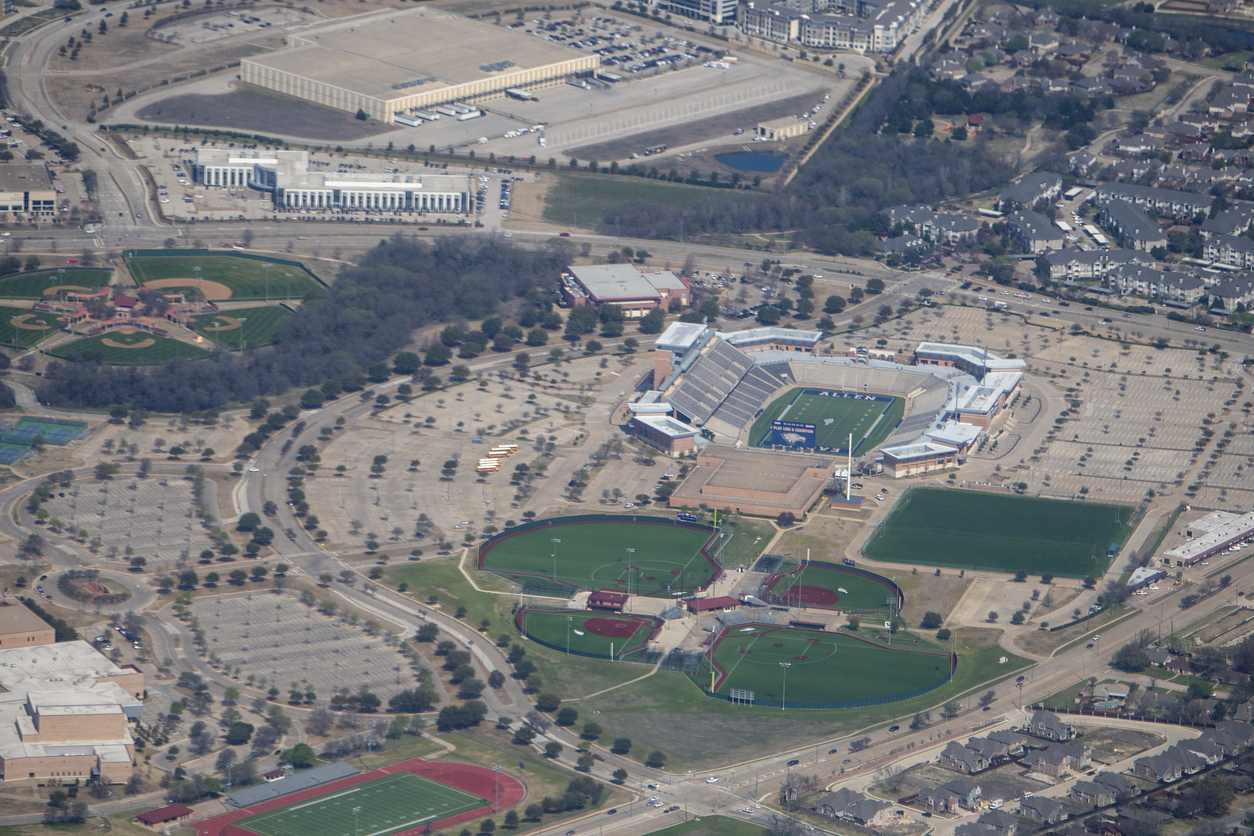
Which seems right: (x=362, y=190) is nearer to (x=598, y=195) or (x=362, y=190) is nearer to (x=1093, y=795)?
(x=598, y=195)

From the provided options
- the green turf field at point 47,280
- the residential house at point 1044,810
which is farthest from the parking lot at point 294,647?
the green turf field at point 47,280

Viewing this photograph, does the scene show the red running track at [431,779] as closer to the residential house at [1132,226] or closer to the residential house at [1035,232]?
the residential house at [1035,232]

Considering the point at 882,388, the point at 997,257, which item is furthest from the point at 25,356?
the point at 997,257

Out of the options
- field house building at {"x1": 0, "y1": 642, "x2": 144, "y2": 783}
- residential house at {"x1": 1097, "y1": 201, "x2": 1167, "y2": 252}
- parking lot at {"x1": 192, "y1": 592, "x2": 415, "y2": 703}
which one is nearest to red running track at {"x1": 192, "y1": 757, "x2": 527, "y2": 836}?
field house building at {"x1": 0, "y1": 642, "x2": 144, "y2": 783}

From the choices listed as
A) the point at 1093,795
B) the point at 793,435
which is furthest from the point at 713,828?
the point at 793,435

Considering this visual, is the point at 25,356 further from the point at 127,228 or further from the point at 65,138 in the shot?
the point at 65,138
